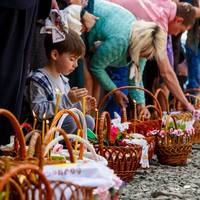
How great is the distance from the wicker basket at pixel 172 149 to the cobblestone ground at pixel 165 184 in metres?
0.04

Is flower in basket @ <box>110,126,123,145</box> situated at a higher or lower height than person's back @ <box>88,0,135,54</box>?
lower

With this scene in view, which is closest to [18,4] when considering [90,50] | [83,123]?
[83,123]

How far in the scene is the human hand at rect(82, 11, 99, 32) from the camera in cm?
359

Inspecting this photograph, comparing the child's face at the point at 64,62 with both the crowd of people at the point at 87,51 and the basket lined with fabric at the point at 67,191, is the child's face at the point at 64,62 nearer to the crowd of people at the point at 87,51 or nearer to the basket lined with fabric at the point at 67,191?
the crowd of people at the point at 87,51

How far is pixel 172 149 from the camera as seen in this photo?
3.44 m

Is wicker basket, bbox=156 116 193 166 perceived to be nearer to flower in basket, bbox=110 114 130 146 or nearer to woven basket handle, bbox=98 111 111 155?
flower in basket, bbox=110 114 130 146

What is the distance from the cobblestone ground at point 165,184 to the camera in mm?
2666

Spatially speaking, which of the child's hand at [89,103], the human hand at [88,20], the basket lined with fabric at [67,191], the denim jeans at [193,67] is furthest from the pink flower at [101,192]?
the denim jeans at [193,67]

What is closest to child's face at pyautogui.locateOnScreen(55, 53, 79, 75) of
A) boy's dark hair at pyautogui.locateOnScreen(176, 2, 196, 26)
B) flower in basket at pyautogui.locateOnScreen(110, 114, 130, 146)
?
flower in basket at pyautogui.locateOnScreen(110, 114, 130, 146)

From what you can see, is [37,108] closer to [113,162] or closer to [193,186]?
[113,162]

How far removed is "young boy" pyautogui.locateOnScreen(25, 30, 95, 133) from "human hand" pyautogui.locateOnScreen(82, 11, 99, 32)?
0.43 metres

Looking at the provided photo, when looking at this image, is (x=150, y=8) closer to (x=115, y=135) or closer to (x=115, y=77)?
(x=115, y=77)

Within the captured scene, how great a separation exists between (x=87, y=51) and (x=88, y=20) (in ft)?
1.11

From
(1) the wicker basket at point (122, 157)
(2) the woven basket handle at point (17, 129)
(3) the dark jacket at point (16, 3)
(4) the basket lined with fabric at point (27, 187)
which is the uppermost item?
(3) the dark jacket at point (16, 3)
